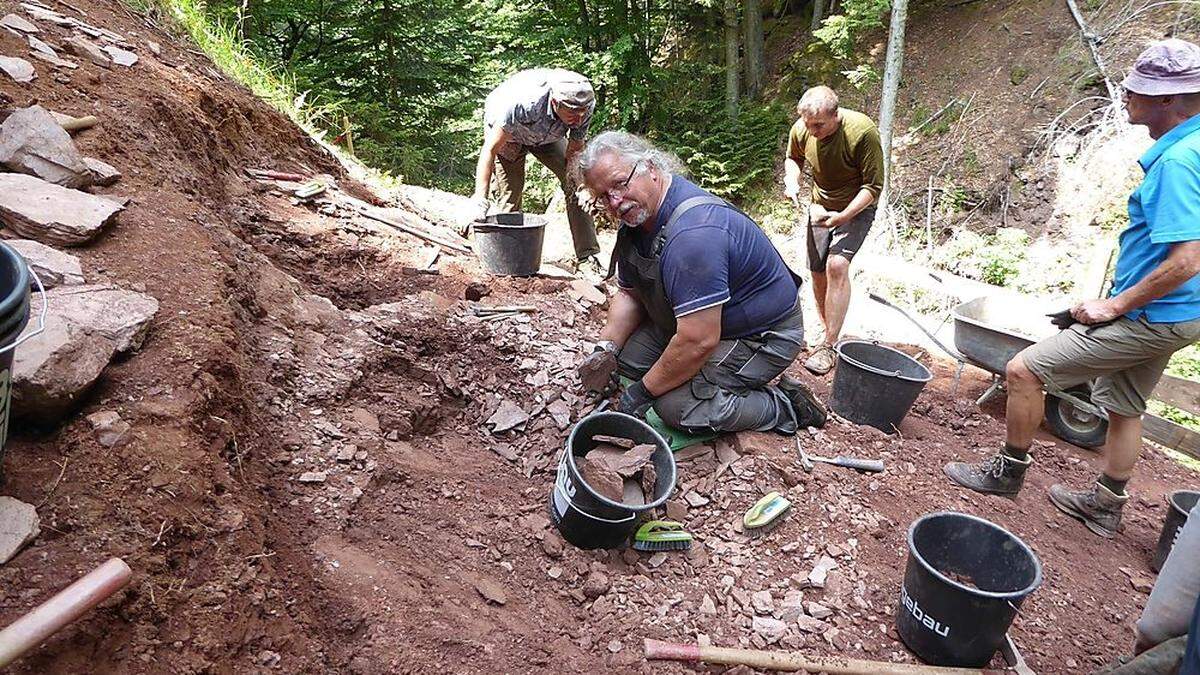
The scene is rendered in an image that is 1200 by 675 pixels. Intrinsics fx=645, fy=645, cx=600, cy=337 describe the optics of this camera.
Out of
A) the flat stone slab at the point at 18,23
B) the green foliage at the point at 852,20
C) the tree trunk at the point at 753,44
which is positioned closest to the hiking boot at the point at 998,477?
the flat stone slab at the point at 18,23

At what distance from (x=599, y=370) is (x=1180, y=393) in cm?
407

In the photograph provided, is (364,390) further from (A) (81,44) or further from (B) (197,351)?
(A) (81,44)

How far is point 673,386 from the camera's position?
3090 millimetres

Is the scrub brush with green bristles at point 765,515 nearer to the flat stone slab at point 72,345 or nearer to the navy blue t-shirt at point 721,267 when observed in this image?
the navy blue t-shirt at point 721,267

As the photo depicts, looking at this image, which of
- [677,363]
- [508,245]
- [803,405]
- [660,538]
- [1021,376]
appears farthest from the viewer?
[508,245]

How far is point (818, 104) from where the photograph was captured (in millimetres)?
→ 4285

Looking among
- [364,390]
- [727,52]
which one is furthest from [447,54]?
[364,390]

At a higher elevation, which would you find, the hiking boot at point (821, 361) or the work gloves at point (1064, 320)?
the work gloves at point (1064, 320)

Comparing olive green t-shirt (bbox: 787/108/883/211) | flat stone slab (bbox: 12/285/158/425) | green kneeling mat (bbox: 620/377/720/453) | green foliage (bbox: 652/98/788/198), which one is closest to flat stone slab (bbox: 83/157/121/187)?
flat stone slab (bbox: 12/285/158/425)

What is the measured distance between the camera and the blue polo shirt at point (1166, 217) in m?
2.52

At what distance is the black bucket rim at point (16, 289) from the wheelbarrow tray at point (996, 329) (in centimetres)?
471

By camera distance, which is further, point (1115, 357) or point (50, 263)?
point (1115, 357)

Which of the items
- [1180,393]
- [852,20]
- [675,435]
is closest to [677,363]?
[675,435]

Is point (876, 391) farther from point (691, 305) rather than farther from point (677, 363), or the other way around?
point (691, 305)
